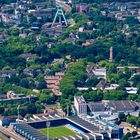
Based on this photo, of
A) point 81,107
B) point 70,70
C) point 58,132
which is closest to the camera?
point 58,132

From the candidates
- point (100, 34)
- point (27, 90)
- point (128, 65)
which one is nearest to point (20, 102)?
point (27, 90)

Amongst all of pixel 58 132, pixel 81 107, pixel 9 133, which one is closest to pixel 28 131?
pixel 9 133

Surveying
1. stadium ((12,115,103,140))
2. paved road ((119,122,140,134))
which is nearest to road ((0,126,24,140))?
stadium ((12,115,103,140))

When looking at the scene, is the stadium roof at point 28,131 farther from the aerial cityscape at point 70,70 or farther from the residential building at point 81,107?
the residential building at point 81,107

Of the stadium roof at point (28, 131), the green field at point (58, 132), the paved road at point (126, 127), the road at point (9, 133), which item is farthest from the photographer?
the paved road at point (126, 127)

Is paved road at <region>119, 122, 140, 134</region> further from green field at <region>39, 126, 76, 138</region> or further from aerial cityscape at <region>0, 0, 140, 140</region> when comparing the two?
green field at <region>39, 126, 76, 138</region>

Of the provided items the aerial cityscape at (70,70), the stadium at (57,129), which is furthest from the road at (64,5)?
the stadium at (57,129)

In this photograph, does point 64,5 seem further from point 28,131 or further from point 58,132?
point 28,131

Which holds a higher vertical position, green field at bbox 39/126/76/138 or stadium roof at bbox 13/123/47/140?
stadium roof at bbox 13/123/47/140

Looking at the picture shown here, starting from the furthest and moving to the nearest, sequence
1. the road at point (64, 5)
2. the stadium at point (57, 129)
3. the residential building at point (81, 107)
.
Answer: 1. the road at point (64, 5)
2. the residential building at point (81, 107)
3. the stadium at point (57, 129)
